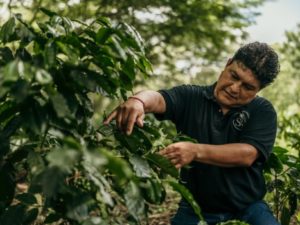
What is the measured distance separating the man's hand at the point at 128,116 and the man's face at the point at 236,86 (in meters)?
0.82

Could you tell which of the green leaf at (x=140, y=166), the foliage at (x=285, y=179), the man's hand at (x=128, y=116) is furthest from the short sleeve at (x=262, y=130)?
the green leaf at (x=140, y=166)

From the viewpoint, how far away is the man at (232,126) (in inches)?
103

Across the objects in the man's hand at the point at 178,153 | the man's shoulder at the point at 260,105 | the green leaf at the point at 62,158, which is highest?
the green leaf at the point at 62,158

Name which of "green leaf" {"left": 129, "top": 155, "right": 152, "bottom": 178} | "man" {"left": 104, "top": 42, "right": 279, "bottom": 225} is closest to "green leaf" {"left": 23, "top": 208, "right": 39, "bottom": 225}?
"green leaf" {"left": 129, "top": 155, "right": 152, "bottom": 178}

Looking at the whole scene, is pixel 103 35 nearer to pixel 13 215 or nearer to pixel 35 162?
pixel 35 162

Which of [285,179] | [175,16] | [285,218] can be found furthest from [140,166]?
[175,16]

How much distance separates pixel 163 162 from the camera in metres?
1.76

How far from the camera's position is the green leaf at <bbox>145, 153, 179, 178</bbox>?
5.74 ft

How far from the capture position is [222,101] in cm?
274

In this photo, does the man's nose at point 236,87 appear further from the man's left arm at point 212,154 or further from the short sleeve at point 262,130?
the man's left arm at point 212,154

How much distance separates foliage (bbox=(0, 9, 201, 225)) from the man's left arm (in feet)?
0.48

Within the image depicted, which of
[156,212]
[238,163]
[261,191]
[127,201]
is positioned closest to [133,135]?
[127,201]

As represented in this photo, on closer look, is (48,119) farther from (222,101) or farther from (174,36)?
(174,36)

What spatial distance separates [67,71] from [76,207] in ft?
1.46
